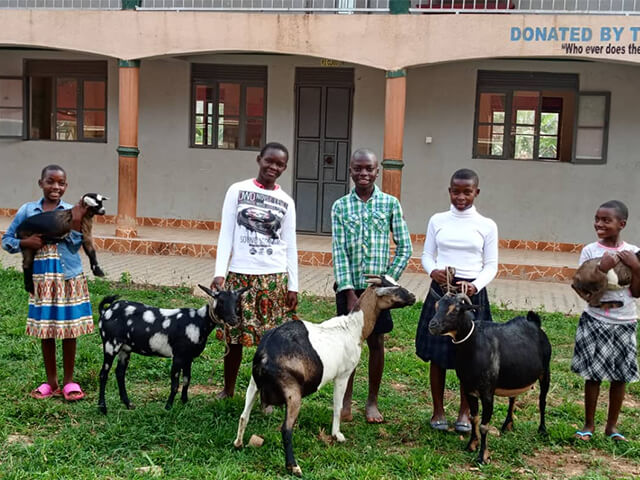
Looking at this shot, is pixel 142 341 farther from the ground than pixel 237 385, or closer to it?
farther from the ground

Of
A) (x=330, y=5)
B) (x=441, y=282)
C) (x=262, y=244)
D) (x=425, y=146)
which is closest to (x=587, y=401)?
(x=441, y=282)

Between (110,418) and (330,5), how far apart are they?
951cm

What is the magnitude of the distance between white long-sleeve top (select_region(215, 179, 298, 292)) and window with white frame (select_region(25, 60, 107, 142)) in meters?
9.82

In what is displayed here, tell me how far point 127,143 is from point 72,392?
735 centimetres

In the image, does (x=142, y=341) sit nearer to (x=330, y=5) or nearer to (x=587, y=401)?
(x=587, y=401)

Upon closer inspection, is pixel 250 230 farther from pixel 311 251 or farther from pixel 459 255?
pixel 311 251

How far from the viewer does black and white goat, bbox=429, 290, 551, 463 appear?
412 centimetres

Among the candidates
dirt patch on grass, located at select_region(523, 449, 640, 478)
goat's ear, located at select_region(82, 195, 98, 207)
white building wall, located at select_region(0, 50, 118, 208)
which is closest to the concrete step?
white building wall, located at select_region(0, 50, 118, 208)

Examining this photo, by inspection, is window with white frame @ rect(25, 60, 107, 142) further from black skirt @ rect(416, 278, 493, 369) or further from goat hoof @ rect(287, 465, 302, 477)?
goat hoof @ rect(287, 465, 302, 477)

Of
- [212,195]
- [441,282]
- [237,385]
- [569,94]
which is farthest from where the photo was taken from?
[212,195]

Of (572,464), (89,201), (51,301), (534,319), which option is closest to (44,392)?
(51,301)

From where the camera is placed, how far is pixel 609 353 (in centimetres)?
454

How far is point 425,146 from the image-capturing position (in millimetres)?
12750

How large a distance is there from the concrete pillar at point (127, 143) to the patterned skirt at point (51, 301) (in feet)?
23.3
